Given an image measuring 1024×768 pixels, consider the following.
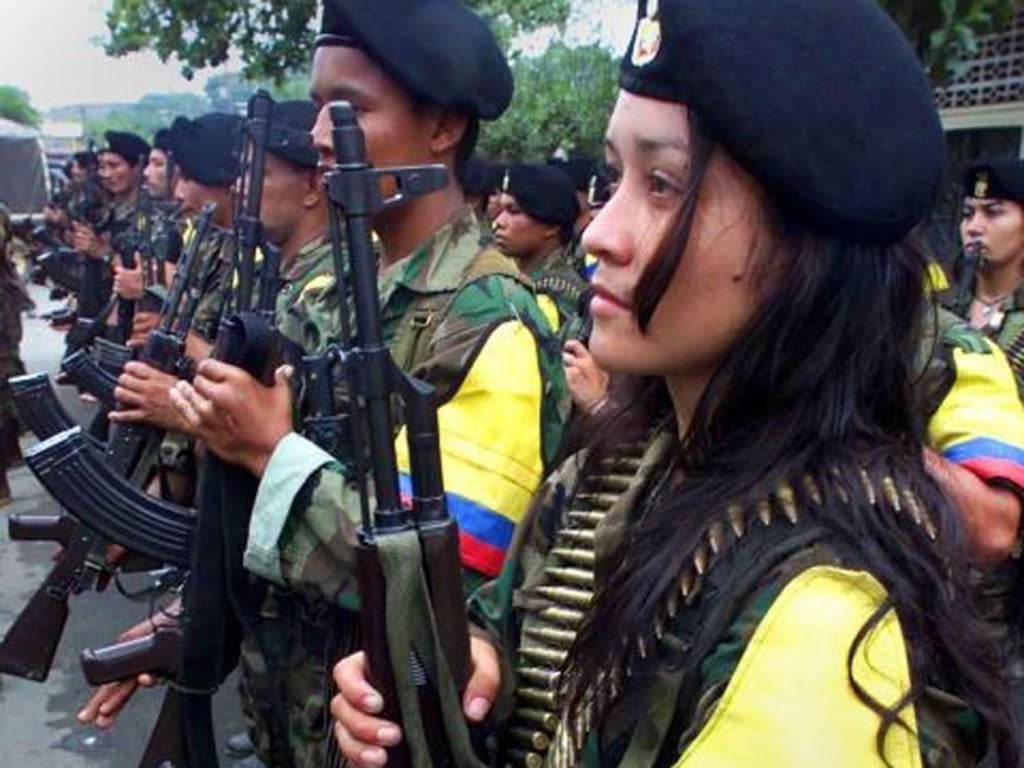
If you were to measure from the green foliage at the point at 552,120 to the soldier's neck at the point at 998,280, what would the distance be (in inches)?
361

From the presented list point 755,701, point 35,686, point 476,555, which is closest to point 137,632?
point 476,555

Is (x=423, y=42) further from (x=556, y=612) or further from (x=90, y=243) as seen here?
(x=90, y=243)

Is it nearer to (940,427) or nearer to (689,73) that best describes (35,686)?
(940,427)

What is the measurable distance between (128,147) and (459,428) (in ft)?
25.2

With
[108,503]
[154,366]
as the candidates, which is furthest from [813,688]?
[154,366]

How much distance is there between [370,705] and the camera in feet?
4.08

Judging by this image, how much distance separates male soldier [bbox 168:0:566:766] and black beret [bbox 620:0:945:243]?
2.42 feet

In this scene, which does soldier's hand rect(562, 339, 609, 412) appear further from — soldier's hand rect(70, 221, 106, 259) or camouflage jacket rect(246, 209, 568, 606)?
soldier's hand rect(70, 221, 106, 259)

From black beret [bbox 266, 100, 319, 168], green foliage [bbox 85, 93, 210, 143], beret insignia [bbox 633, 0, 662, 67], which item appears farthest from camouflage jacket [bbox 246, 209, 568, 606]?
green foliage [bbox 85, 93, 210, 143]

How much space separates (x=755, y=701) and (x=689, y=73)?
0.54 m

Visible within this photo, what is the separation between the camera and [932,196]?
1.06 m

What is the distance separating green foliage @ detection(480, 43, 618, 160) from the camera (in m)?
13.7

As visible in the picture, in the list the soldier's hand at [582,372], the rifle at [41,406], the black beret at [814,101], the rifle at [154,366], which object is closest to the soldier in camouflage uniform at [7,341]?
the rifle at [41,406]

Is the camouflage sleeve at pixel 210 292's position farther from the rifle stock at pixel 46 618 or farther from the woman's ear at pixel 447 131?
the woman's ear at pixel 447 131
